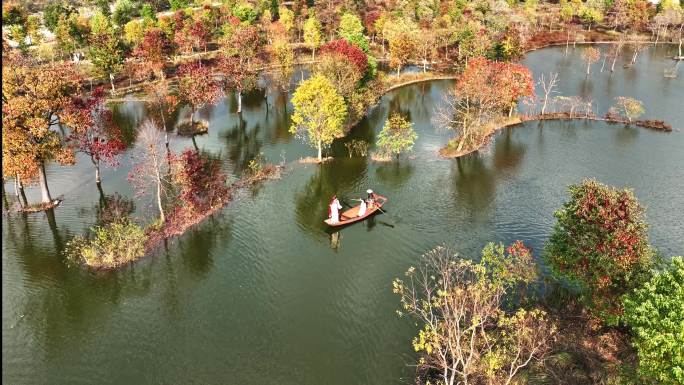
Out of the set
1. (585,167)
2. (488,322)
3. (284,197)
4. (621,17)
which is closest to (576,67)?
(621,17)

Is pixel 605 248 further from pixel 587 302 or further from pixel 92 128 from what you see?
pixel 92 128

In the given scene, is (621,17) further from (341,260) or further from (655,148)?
(341,260)

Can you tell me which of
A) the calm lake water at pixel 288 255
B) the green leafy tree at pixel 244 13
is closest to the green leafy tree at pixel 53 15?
the green leafy tree at pixel 244 13

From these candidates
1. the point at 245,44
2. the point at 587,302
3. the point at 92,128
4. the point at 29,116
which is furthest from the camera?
the point at 245,44

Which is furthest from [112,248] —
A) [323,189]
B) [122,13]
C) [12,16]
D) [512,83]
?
[122,13]

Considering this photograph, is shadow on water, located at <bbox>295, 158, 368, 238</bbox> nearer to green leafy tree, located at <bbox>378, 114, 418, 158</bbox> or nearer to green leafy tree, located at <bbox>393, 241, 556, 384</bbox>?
green leafy tree, located at <bbox>378, 114, 418, 158</bbox>

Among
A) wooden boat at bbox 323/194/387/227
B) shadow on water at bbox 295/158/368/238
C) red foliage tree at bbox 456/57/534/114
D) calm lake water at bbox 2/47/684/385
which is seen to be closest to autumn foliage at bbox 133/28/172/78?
calm lake water at bbox 2/47/684/385

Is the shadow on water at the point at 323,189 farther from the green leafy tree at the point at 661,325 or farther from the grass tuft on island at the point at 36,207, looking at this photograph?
the green leafy tree at the point at 661,325
